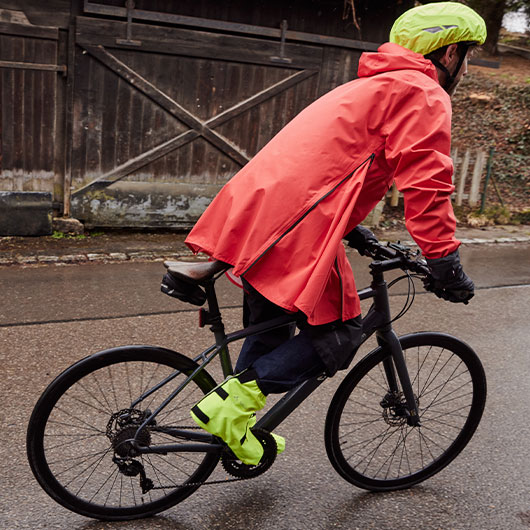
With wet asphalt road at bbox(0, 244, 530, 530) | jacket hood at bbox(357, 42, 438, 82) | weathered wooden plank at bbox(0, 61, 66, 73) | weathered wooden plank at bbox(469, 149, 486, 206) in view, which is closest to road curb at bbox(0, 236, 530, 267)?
wet asphalt road at bbox(0, 244, 530, 530)

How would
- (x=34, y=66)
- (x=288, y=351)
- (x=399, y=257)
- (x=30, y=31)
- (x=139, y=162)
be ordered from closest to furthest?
(x=288, y=351), (x=399, y=257), (x=30, y=31), (x=34, y=66), (x=139, y=162)

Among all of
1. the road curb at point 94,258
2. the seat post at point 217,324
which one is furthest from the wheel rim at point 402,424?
the road curb at point 94,258

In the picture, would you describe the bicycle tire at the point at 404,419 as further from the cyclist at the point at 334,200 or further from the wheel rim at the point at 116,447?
the wheel rim at the point at 116,447

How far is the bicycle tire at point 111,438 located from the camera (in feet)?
7.86

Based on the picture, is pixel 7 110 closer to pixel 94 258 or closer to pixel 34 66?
pixel 34 66

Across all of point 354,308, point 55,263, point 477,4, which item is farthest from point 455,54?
point 477,4

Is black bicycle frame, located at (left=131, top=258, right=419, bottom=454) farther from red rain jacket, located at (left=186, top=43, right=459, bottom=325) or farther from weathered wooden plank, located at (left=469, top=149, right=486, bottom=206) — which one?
weathered wooden plank, located at (left=469, top=149, right=486, bottom=206)

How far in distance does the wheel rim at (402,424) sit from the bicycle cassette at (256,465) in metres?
0.34

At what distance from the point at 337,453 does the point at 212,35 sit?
6.45m

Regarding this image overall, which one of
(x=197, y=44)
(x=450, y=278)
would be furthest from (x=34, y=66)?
(x=450, y=278)

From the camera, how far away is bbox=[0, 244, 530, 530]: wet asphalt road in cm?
275

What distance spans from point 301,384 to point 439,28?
147cm

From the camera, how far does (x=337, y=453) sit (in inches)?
112

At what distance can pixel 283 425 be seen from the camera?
3.51m
